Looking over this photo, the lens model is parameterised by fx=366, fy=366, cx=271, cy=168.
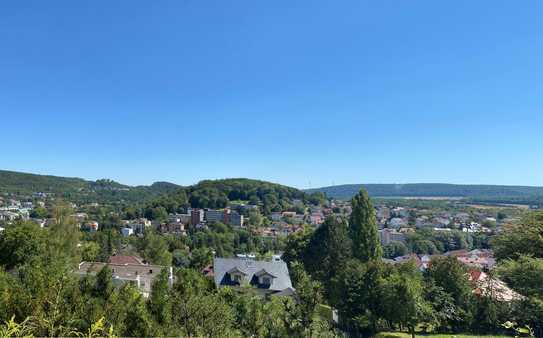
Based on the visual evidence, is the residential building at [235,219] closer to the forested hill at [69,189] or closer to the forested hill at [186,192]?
the forested hill at [186,192]

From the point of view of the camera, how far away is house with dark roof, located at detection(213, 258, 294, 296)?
77.0ft

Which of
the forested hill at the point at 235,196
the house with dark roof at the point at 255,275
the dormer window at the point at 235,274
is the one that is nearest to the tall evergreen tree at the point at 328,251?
the house with dark roof at the point at 255,275

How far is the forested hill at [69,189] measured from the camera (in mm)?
148825

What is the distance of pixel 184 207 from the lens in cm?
10650

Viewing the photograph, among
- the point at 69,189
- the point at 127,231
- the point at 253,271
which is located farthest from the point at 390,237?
the point at 69,189

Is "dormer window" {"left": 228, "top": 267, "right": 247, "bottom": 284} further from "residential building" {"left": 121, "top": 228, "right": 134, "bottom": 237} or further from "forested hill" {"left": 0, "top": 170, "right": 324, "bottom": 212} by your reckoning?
"forested hill" {"left": 0, "top": 170, "right": 324, "bottom": 212}

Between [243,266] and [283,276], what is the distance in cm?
281

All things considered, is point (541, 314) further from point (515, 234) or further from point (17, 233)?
point (17, 233)

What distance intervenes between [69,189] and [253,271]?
166 meters

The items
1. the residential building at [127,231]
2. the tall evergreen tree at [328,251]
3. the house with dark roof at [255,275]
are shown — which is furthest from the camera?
the residential building at [127,231]

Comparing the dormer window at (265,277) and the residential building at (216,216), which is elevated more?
the dormer window at (265,277)

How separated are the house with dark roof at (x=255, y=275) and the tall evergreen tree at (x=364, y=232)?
7078 millimetres

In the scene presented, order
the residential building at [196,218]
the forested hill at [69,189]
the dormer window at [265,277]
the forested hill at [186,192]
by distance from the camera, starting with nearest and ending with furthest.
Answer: the dormer window at [265,277]
the residential building at [196,218]
the forested hill at [186,192]
the forested hill at [69,189]

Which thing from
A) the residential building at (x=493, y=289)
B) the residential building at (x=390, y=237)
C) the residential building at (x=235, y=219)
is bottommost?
the residential building at (x=390, y=237)
